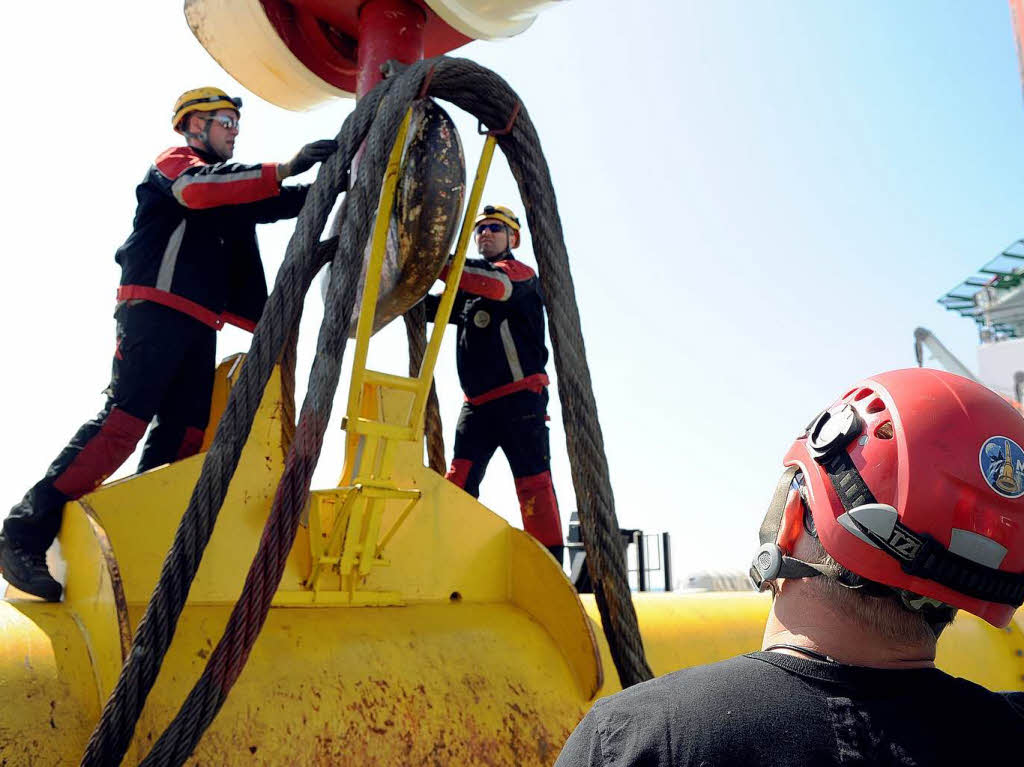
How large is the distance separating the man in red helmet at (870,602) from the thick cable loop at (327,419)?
3.94 ft

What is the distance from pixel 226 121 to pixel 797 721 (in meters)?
3.10

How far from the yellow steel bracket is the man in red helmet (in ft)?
4.71

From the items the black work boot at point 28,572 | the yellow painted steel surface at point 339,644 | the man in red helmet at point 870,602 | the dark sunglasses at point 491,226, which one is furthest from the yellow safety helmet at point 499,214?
the man in red helmet at point 870,602

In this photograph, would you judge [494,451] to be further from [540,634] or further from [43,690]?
[43,690]

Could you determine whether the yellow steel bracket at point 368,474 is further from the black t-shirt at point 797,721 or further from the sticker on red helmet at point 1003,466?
the sticker on red helmet at point 1003,466

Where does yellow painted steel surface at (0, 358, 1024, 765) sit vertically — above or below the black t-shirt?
below

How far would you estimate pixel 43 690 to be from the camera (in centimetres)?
205

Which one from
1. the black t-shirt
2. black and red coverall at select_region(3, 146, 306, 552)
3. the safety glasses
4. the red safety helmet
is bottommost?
the black t-shirt

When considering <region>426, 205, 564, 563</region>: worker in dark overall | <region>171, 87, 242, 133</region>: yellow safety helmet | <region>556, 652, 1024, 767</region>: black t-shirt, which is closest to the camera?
<region>556, 652, 1024, 767</region>: black t-shirt

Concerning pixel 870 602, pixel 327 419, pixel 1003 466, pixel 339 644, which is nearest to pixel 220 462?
pixel 327 419

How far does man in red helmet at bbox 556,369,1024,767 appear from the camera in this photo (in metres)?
0.98

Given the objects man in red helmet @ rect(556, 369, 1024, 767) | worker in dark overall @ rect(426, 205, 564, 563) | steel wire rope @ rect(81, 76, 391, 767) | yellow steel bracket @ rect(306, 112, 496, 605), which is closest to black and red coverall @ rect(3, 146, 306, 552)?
steel wire rope @ rect(81, 76, 391, 767)

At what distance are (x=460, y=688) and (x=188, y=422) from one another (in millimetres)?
1386

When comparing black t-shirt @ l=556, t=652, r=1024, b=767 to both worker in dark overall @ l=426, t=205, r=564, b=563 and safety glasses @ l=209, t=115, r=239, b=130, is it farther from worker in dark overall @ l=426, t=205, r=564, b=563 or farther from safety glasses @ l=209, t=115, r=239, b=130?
worker in dark overall @ l=426, t=205, r=564, b=563
